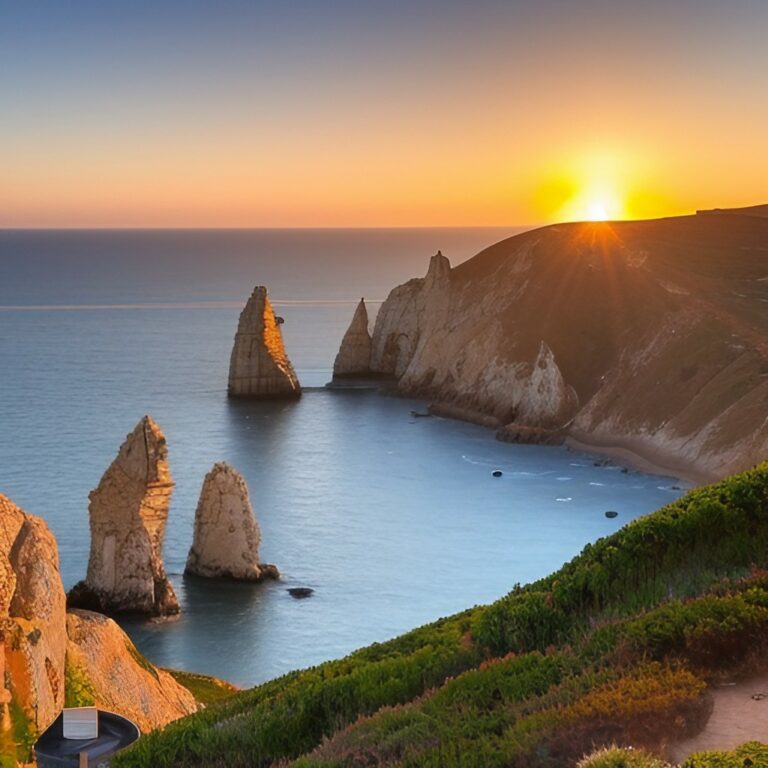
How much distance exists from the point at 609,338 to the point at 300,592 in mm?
60898

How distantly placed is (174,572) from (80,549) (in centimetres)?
726

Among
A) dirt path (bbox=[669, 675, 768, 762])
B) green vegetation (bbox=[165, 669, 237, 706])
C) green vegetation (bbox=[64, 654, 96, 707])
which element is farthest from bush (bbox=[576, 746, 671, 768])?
green vegetation (bbox=[165, 669, 237, 706])

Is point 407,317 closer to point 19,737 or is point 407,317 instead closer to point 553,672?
point 19,737

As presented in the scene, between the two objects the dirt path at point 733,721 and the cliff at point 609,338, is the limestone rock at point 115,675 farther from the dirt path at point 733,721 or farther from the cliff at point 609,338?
the cliff at point 609,338

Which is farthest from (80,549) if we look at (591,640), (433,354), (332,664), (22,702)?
(433,354)

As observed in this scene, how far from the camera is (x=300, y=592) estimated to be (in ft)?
194

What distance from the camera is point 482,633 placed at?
21.7m

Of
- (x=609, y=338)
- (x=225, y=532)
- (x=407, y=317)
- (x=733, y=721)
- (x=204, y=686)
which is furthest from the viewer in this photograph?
(x=407, y=317)

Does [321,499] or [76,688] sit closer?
[76,688]

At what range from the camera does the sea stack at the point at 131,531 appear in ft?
171

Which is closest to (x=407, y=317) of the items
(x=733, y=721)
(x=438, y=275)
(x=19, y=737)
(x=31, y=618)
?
(x=438, y=275)

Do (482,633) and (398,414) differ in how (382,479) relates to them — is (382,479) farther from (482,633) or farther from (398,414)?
(482,633)

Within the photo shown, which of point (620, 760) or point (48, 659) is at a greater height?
point (620, 760)

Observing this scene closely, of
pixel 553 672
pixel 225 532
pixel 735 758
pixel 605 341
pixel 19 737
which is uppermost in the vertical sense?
pixel 605 341
